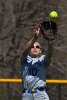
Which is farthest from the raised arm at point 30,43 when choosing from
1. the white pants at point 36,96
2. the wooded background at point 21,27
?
the wooded background at point 21,27

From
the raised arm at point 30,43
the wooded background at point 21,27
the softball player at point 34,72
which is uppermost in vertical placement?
the raised arm at point 30,43

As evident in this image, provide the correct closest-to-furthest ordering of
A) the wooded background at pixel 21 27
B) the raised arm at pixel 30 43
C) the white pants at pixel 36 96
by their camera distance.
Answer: the raised arm at pixel 30 43
the white pants at pixel 36 96
the wooded background at pixel 21 27

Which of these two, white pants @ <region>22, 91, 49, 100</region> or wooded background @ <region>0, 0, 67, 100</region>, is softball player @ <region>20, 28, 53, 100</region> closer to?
white pants @ <region>22, 91, 49, 100</region>

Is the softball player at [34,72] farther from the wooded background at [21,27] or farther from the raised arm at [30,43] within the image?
the wooded background at [21,27]

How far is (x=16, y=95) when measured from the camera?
33.4 feet

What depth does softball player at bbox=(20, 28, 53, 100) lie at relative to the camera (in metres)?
7.14

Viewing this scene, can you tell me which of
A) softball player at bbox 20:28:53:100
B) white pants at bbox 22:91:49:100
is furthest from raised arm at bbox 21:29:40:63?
white pants at bbox 22:91:49:100

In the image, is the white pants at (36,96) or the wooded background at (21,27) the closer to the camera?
the white pants at (36,96)

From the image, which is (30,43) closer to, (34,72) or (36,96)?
(34,72)

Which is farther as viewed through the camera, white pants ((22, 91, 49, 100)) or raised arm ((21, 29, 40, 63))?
white pants ((22, 91, 49, 100))

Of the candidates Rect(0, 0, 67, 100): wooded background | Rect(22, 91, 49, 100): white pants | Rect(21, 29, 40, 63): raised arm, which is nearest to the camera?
Rect(21, 29, 40, 63): raised arm

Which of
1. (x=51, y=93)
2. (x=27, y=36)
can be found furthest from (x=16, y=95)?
(x=27, y=36)

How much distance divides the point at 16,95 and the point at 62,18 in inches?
127

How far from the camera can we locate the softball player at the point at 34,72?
281 inches
